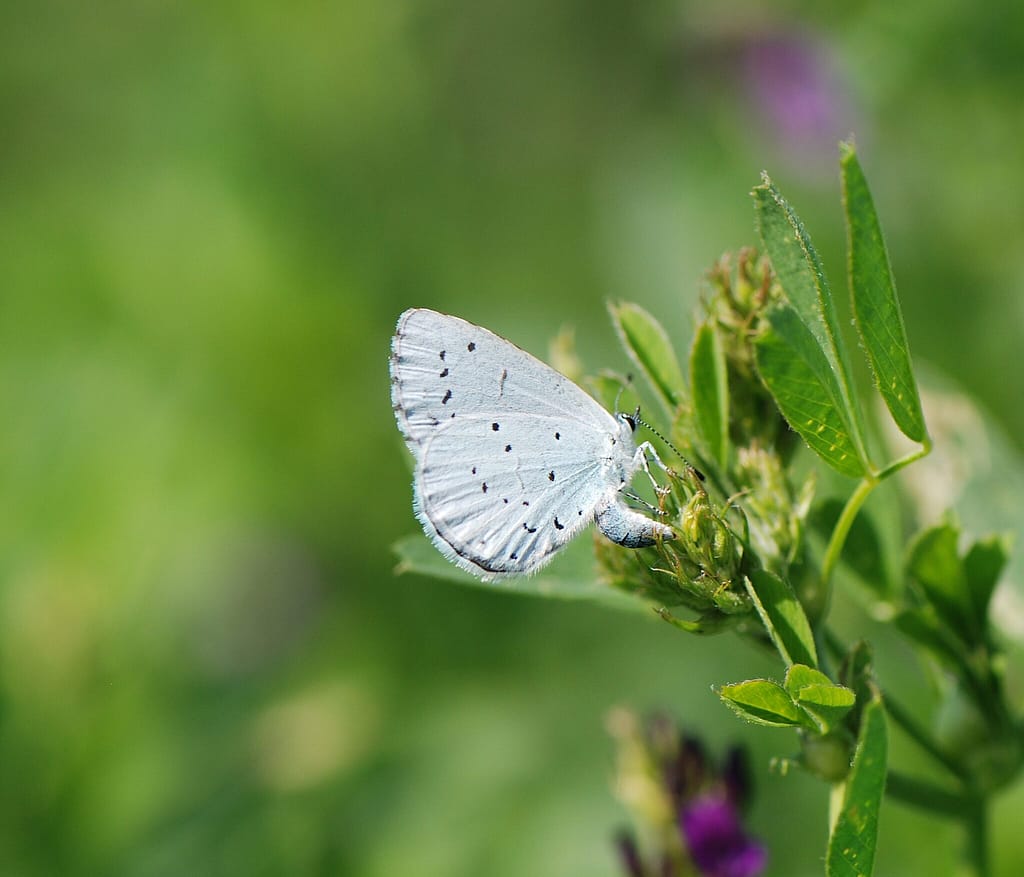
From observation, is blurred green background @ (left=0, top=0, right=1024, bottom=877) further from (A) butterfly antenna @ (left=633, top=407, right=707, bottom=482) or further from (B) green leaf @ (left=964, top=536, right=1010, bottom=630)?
(A) butterfly antenna @ (left=633, top=407, right=707, bottom=482)

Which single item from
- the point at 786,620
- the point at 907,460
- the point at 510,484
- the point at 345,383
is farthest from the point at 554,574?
the point at 345,383

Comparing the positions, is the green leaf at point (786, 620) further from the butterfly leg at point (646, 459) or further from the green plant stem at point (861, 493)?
the butterfly leg at point (646, 459)

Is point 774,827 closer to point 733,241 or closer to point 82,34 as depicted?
point 733,241

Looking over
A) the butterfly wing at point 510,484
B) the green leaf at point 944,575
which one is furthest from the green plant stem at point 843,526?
the butterfly wing at point 510,484

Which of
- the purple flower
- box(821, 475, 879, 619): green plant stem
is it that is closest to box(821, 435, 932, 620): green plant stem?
box(821, 475, 879, 619): green plant stem

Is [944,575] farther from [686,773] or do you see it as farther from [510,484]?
[510,484]
